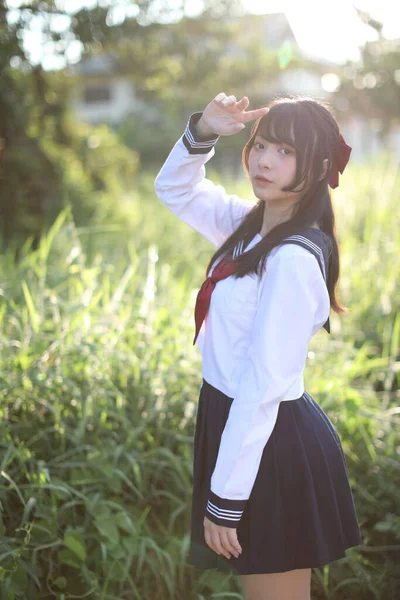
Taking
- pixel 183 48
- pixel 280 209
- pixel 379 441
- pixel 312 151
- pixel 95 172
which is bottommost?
pixel 379 441

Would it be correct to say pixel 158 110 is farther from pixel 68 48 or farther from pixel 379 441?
pixel 379 441

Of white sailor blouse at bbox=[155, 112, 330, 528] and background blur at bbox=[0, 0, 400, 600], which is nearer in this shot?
white sailor blouse at bbox=[155, 112, 330, 528]

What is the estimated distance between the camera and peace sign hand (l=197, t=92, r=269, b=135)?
1.65 m

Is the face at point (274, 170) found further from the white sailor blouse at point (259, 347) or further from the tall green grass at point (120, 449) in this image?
the tall green grass at point (120, 449)

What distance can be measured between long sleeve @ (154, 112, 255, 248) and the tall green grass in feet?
2.77

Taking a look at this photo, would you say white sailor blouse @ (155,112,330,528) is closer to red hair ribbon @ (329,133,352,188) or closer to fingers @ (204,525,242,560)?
fingers @ (204,525,242,560)

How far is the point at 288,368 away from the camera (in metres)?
1.42

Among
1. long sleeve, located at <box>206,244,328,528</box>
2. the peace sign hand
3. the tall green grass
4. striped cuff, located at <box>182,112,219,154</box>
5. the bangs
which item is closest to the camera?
long sleeve, located at <box>206,244,328,528</box>

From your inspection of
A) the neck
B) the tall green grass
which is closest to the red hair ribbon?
the neck

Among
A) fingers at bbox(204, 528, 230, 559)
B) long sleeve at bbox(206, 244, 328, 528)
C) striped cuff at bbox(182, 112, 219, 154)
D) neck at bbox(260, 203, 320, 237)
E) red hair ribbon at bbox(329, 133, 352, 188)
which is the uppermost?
striped cuff at bbox(182, 112, 219, 154)

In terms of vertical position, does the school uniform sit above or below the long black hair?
below

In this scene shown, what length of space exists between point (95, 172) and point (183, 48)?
6.83 ft

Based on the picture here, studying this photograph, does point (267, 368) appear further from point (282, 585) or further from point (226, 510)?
point (282, 585)

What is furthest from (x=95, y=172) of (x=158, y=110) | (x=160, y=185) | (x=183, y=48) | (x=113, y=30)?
A: (x=158, y=110)
